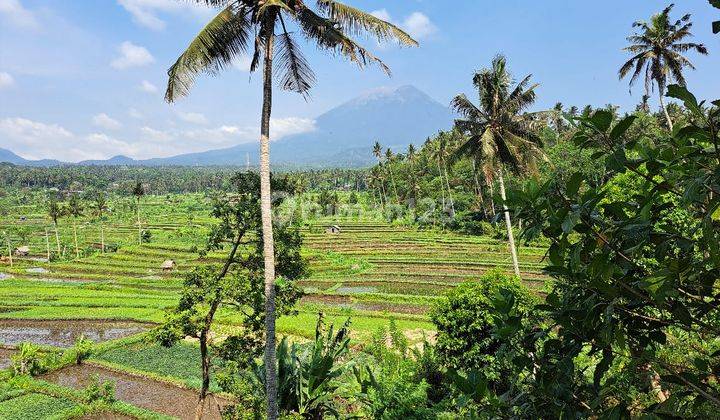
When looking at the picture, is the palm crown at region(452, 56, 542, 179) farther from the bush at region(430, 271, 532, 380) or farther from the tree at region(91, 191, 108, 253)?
the tree at region(91, 191, 108, 253)

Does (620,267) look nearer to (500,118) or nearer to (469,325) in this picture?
(469,325)

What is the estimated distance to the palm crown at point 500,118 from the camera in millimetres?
15047

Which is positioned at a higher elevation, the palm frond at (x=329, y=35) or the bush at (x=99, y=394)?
the palm frond at (x=329, y=35)

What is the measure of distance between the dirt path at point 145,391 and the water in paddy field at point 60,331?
485cm

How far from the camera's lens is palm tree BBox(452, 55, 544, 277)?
15031 mm

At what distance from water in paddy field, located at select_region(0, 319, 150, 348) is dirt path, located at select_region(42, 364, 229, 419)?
485 cm

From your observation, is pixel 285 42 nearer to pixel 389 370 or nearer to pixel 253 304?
pixel 253 304

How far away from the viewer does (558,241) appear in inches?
67.8

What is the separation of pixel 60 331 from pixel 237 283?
69.2 ft

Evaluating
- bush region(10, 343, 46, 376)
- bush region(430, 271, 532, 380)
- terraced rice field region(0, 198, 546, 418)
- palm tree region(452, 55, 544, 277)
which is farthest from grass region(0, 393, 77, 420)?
palm tree region(452, 55, 544, 277)

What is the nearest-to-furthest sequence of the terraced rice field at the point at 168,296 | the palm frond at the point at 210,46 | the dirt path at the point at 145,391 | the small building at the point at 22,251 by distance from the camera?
the palm frond at the point at 210,46, the dirt path at the point at 145,391, the terraced rice field at the point at 168,296, the small building at the point at 22,251

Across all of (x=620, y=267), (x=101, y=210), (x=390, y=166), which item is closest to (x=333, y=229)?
(x=390, y=166)

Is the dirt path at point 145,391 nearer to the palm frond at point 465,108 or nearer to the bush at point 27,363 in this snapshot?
the bush at point 27,363

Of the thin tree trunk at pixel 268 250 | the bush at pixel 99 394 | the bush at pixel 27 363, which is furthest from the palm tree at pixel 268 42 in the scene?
the bush at pixel 27 363
